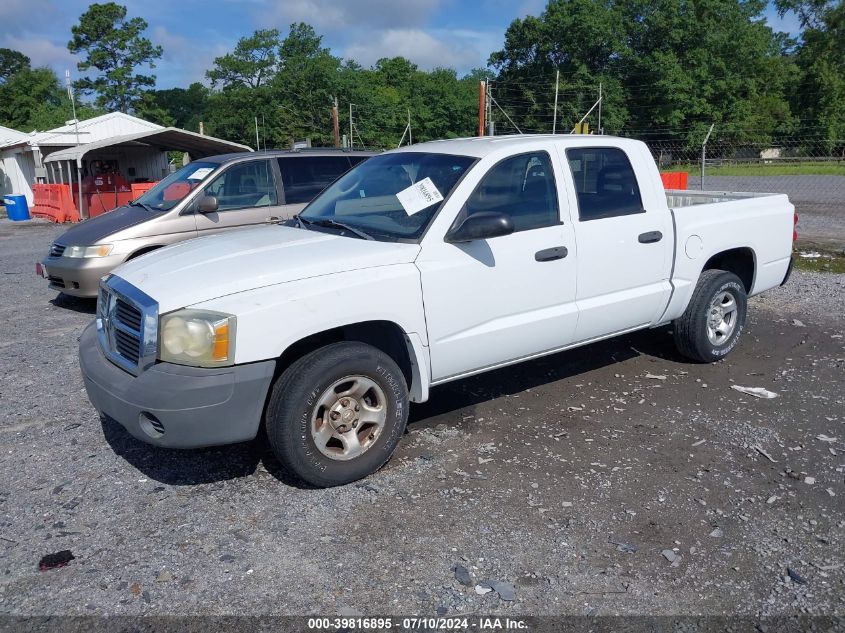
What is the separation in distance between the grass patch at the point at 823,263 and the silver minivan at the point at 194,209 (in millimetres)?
6581

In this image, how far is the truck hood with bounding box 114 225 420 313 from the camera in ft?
11.6

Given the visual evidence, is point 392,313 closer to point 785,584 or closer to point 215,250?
point 215,250

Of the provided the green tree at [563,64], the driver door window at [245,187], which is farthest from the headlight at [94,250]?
the green tree at [563,64]

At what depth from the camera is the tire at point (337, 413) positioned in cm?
356

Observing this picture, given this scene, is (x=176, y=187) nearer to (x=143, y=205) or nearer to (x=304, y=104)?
(x=143, y=205)

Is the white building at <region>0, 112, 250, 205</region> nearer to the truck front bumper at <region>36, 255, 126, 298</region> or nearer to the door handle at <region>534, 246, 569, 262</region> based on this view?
the truck front bumper at <region>36, 255, 126, 298</region>

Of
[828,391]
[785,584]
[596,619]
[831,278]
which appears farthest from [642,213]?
[831,278]

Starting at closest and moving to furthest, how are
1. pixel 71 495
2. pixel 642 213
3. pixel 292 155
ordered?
1. pixel 71 495
2. pixel 642 213
3. pixel 292 155

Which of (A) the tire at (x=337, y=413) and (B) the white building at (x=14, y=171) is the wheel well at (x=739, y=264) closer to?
(A) the tire at (x=337, y=413)

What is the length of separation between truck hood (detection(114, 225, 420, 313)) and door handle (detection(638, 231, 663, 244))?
191 centimetres

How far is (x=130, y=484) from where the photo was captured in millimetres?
3949

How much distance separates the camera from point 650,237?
5043 mm

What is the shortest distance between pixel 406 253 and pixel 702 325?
9.59ft

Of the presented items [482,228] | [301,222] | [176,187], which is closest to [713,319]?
[482,228]
